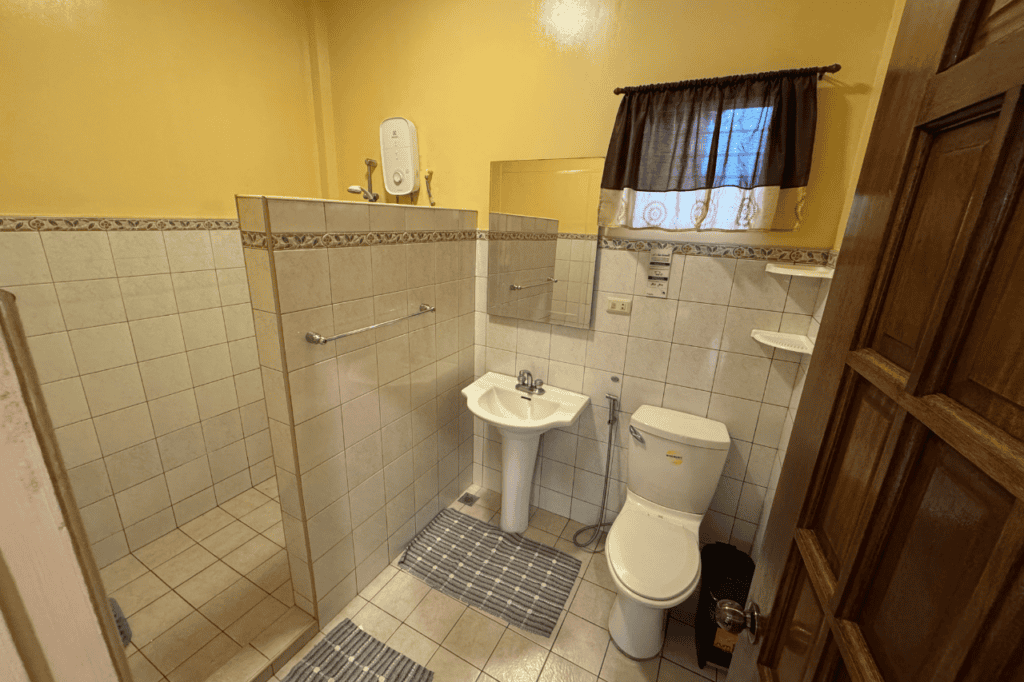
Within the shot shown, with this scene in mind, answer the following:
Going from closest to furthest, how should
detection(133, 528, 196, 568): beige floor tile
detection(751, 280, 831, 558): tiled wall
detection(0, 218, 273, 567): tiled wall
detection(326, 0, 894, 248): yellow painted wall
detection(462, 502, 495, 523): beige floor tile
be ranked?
1. detection(326, 0, 894, 248): yellow painted wall
2. detection(751, 280, 831, 558): tiled wall
3. detection(0, 218, 273, 567): tiled wall
4. detection(133, 528, 196, 568): beige floor tile
5. detection(462, 502, 495, 523): beige floor tile

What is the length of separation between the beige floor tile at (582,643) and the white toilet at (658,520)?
69 mm

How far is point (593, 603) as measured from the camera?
193 cm

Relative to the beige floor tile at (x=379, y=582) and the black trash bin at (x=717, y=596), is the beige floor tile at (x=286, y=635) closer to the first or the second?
the beige floor tile at (x=379, y=582)

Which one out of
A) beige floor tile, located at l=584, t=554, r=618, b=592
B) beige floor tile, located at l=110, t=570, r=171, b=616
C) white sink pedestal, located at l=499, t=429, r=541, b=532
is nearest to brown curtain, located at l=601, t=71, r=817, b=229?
white sink pedestal, located at l=499, t=429, r=541, b=532

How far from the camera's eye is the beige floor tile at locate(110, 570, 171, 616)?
179cm

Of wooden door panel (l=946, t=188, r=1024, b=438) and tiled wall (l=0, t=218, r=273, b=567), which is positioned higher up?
wooden door panel (l=946, t=188, r=1024, b=438)

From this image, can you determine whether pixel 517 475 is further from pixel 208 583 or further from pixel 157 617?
pixel 157 617

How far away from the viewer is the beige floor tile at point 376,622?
1756 millimetres

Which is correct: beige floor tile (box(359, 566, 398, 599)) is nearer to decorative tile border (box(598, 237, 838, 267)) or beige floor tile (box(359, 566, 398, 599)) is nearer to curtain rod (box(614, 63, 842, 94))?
decorative tile border (box(598, 237, 838, 267))

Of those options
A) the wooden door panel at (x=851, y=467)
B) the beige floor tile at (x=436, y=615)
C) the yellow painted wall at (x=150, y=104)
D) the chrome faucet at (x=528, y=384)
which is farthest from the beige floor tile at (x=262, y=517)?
the wooden door panel at (x=851, y=467)

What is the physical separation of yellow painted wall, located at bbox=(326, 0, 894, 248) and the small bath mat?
2.05 meters

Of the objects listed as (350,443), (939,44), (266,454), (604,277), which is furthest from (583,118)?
(266,454)

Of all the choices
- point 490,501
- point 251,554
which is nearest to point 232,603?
point 251,554

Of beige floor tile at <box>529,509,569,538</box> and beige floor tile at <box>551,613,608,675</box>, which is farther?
beige floor tile at <box>529,509,569,538</box>
